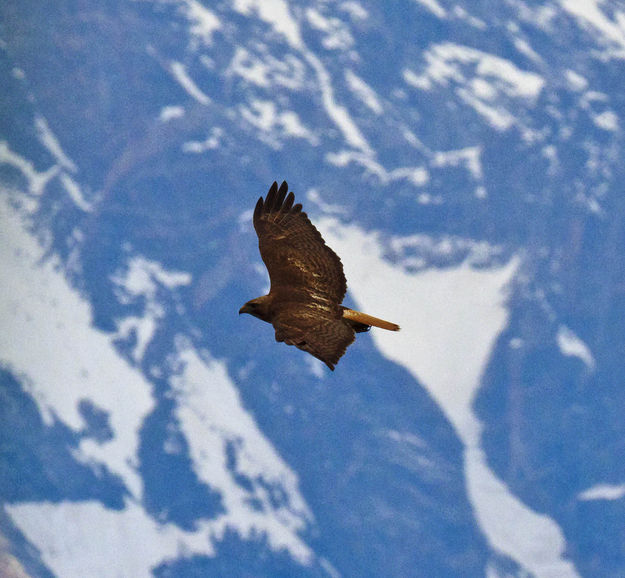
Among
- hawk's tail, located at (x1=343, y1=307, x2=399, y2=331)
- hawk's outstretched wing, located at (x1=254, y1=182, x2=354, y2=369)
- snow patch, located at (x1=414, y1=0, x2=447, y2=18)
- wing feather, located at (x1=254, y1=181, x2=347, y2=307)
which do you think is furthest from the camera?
snow patch, located at (x1=414, y1=0, x2=447, y2=18)

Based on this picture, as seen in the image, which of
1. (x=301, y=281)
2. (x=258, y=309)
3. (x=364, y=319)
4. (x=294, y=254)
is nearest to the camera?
(x=364, y=319)

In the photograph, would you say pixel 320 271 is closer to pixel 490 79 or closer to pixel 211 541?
pixel 211 541

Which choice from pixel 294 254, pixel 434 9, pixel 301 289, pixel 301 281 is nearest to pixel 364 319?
pixel 301 289

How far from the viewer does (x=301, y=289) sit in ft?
43.4

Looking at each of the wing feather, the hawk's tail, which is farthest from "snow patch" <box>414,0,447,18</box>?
the hawk's tail

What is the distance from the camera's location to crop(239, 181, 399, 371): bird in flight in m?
11.6

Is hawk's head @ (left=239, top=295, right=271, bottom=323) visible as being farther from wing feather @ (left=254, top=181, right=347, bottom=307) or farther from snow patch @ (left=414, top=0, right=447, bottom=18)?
snow patch @ (left=414, top=0, right=447, bottom=18)

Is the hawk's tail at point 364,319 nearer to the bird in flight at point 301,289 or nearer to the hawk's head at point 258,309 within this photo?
the bird in flight at point 301,289

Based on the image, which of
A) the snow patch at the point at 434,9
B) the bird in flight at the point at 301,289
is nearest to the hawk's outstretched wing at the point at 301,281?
the bird in flight at the point at 301,289

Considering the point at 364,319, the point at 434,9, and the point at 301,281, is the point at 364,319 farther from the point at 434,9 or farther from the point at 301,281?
the point at 434,9

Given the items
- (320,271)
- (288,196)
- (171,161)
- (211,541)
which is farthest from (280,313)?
(171,161)

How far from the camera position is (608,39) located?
40062 mm

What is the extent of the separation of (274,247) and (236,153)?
2386 cm

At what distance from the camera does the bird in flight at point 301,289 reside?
1157cm
